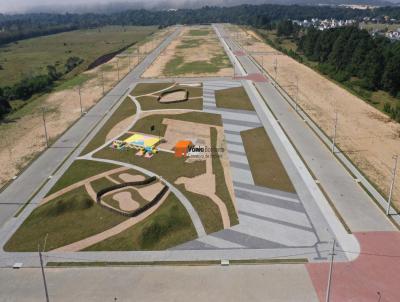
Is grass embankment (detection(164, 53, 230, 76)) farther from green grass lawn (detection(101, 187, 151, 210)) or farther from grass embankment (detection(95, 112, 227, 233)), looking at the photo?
green grass lawn (detection(101, 187, 151, 210))

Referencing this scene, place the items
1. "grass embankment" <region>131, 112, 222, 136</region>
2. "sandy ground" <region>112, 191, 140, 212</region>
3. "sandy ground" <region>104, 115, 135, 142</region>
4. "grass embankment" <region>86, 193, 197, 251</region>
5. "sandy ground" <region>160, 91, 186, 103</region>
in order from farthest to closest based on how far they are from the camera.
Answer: "sandy ground" <region>160, 91, 186, 103</region>
"grass embankment" <region>131, 112, 222, 136</region>
"sandy ground" <region>104, 115, 135, 142</region>
"sandy ground" <region>112, 191, 140, 212</region>
"grass embankment" <region>86, 193, 197, 251</region>

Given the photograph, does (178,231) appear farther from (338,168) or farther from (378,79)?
(378,79)

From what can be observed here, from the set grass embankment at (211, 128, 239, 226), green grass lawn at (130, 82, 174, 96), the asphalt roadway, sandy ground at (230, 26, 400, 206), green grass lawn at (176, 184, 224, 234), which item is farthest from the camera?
green grass lawn at (130, 82, 174, 96)

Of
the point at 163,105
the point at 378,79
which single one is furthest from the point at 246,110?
the point at 378,79

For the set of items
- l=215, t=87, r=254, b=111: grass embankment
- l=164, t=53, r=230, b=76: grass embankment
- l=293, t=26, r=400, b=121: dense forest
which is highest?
l=293, t=26, r=400, b=121: dense forest

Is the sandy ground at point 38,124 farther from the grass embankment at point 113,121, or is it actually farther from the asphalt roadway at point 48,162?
the grass embankment at point 113,121

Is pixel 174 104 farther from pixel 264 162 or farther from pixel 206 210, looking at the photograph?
pixel 206 210

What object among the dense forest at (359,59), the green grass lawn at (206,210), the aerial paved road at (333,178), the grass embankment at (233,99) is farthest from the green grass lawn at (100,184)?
the dense forest at (359,59)

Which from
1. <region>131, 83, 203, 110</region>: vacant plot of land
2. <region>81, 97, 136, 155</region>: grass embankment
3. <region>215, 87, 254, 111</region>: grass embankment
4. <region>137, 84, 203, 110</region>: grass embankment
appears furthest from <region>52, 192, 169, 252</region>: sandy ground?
<region>215, 87, 254, 111</region>: grass embankment
